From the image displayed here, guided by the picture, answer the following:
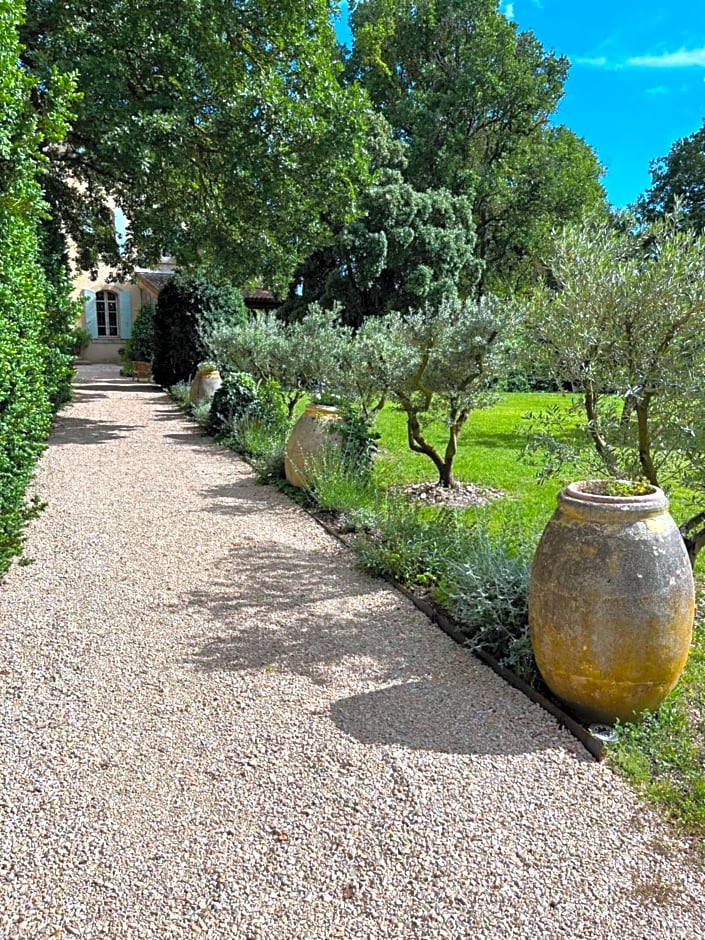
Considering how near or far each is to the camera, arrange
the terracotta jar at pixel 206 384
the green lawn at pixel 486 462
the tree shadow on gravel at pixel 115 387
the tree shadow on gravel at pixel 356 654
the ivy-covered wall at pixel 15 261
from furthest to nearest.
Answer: the tree shadow on gravel at pixel 115 387
the terracotta jar at pixel 206 384
the green lawn at pixel 486 462
the ivy-covered wall at pixel 15 261
the tree shadow on gravel at pixel 356 654

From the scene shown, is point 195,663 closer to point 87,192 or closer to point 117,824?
point 117,824

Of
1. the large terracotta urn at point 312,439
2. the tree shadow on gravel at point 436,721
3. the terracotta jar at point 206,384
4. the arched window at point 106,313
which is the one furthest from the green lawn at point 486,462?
the arched window at point 106,313

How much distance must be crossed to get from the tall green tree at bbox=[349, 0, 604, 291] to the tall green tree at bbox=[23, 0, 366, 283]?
13.6 metres

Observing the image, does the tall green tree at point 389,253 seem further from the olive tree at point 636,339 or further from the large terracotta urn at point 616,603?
the large terracotta urn at point 616,603

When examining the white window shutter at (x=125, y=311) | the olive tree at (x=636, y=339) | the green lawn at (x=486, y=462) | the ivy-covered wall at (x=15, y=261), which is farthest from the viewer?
the white window shutter at (x=125, y=311)

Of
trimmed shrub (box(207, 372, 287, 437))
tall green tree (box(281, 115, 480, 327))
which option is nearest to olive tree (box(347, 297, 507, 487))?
trimmed shrub (box(207, 372, 287, 437))

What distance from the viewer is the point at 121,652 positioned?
3.56 meters

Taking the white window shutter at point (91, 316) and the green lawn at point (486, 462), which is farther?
the white window shutter at point (91, 316)

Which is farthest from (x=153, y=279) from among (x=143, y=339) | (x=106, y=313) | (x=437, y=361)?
(x=437, y=361)

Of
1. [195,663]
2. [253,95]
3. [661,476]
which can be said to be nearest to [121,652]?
[195,663]

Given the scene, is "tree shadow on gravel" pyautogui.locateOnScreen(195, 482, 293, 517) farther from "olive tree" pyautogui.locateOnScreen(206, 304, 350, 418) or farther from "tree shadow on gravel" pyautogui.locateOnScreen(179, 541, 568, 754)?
"olive tree" pyautogui.locateOnScreen(206, 304, 350, 418)

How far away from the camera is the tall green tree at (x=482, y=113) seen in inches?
899

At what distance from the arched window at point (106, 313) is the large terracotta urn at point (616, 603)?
28833mm

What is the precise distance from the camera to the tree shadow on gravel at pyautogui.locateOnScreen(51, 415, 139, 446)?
10364mm
